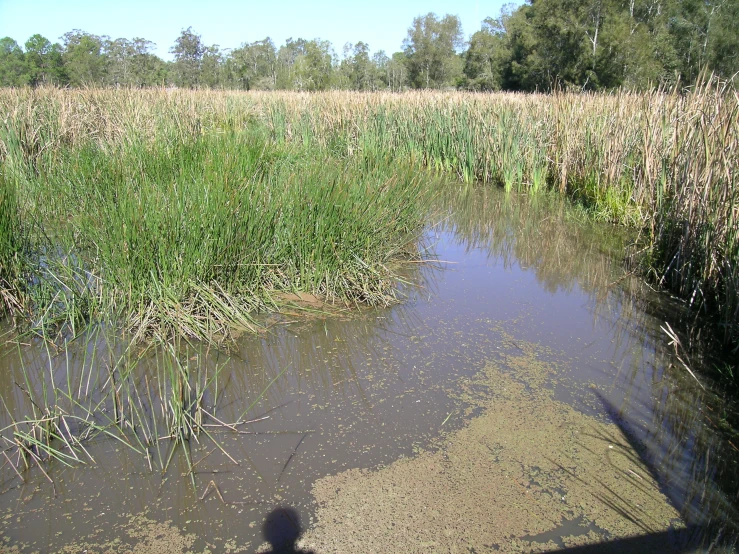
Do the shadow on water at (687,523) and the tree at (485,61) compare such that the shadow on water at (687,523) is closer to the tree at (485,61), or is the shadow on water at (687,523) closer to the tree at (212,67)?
the tree at (212,67)

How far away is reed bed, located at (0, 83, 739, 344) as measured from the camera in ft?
10.9

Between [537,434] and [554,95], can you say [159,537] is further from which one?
[554,95]

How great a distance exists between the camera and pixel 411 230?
4.46 m

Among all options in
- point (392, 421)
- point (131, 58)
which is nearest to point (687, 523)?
point (392, 421)

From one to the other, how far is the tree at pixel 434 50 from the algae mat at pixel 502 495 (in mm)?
36141

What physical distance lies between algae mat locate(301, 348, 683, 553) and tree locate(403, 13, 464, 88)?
36141 millimetres

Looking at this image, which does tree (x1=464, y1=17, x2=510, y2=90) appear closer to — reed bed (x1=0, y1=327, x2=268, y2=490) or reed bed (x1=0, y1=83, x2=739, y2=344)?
reed bed (x1=0, y1=83, x2=739, y2=344)

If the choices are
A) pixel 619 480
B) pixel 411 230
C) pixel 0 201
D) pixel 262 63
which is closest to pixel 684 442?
pixel 619 480

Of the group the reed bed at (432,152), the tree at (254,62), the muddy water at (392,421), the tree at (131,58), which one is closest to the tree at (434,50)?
the tree at (254,62)

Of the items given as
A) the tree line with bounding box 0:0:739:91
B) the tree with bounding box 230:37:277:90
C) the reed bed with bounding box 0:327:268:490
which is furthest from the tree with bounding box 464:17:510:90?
the reed bed with bounding box 0:327:268:490

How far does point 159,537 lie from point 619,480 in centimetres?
158

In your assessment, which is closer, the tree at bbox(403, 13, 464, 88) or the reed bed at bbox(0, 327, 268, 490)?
the reed bed at bbox(0, 327, 268, 490)

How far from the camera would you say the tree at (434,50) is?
122 feet

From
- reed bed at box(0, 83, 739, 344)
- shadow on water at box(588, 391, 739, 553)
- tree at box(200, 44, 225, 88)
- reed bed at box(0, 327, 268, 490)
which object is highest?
tree at box(200, 44, 225, 88)
